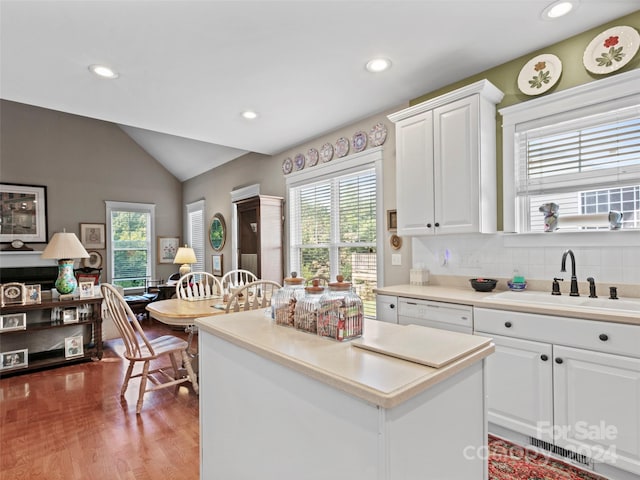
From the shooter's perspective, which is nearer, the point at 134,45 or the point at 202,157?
the point at 134,45

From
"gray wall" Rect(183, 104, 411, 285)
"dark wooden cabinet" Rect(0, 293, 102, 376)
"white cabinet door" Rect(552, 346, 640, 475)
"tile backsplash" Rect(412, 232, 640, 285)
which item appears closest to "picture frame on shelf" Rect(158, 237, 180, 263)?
"gray wall" Rect(183, 104, 411, 285)

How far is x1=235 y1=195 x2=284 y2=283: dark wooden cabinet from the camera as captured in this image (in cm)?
447

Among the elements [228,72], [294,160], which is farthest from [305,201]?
[228,72]

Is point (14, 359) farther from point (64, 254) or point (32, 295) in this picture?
point (64, 254)

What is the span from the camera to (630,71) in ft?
6.81

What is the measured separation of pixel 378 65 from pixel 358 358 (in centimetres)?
228

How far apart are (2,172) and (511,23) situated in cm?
736

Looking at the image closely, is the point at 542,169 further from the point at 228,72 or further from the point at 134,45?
the point at 134,45

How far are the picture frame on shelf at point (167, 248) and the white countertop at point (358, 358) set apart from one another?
6565mm

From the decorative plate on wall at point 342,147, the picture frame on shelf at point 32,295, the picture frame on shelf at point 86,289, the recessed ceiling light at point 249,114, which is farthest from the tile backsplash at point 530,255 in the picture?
the picture frame on shelf at point 32,295

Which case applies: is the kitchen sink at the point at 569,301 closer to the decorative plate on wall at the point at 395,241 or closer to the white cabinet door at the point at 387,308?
the white cabinet door at the point at 387,308

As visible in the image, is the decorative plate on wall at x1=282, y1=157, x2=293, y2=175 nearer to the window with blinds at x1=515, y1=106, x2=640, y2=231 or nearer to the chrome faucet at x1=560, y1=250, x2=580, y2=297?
the window with blinds at x1=515, y1=106, x2=640, y2=231

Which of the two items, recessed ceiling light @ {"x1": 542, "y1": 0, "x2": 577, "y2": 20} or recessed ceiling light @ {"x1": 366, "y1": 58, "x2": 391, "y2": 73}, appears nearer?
recessed ceiling light @ {"x1": 542, "y1": 0, "x2": 577, "y2": 20}

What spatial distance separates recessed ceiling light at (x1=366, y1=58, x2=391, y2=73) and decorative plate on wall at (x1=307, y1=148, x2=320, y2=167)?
158 cm
